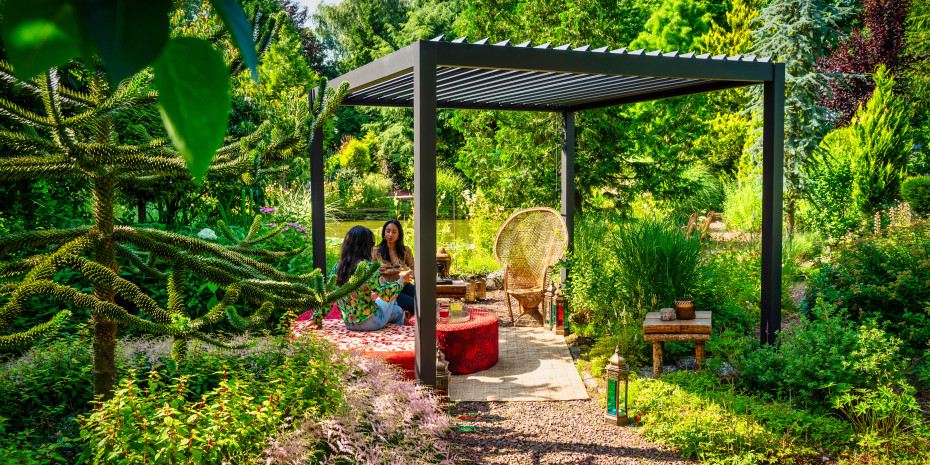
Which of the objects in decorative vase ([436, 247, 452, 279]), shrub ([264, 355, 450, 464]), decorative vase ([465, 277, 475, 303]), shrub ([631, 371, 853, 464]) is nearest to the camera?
shrub ([264, 355, 450, 464])

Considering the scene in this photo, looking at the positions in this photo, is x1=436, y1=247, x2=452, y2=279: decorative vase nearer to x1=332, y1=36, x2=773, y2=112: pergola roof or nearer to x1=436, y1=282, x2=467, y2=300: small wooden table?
x1=436, y1=282, x2=467, y2=300: small wooden table

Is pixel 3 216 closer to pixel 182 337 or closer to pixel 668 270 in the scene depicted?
pixel 182 337

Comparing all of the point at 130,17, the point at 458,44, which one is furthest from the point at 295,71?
the point at 130,17

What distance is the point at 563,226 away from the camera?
731 centimetres

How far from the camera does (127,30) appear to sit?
23 cm

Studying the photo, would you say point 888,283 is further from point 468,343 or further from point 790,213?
point 790,213

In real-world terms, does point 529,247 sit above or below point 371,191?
below

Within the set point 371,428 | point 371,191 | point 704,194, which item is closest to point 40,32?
point 371,428

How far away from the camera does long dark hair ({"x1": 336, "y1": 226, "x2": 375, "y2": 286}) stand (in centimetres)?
507

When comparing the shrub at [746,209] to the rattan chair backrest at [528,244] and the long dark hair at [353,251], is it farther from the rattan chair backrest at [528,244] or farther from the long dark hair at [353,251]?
the long dark hair at [353,251]

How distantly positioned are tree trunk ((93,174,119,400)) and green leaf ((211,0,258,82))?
2578 mm

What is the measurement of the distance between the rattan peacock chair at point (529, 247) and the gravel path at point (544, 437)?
2772 mm

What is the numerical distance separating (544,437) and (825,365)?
1.82 metres

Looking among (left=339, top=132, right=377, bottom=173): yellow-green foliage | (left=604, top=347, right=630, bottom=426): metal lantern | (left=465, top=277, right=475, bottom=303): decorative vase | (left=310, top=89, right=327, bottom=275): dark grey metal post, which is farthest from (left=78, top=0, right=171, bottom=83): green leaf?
(left=339, top=132, right=377, bottom=173): yellow-green foliage
